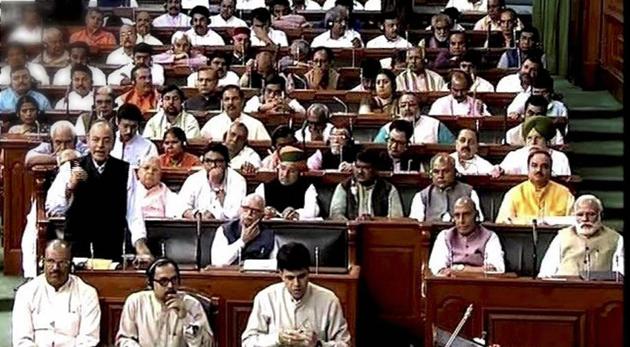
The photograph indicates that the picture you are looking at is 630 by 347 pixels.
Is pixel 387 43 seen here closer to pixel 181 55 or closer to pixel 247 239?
pixel 181 55

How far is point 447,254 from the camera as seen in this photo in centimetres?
849

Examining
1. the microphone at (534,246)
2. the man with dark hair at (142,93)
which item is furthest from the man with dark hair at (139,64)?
the microphone at (534,246)

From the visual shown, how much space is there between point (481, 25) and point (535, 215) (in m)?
5.03

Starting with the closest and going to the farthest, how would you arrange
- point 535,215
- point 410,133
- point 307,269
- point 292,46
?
point 307,269 → point 535,215 → point 410,133 → point 292,46

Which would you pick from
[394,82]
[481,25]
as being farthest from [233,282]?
[481,25]

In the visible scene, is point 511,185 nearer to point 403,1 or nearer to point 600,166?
point 600,166

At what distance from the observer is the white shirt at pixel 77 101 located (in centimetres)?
1159

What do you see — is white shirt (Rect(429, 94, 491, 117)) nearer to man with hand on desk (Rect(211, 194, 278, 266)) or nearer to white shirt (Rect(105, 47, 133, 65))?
white shirt (Rect(105, 47, 133, 65))

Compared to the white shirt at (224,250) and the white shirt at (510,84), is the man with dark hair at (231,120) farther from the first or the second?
the white shirt at (224,250)

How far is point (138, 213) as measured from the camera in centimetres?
856

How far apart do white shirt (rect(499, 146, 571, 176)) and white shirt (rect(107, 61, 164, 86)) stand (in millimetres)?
3150

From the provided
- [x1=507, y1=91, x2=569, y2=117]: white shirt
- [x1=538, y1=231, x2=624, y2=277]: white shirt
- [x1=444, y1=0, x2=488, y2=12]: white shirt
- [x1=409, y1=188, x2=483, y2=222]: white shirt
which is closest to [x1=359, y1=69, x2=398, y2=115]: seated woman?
[x1=507, y1=91, x2=569, y2=117]: white shirt

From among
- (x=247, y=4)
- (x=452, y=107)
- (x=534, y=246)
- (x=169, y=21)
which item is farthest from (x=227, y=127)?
(x=247, y=4)

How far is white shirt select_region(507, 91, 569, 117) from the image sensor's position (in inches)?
443
